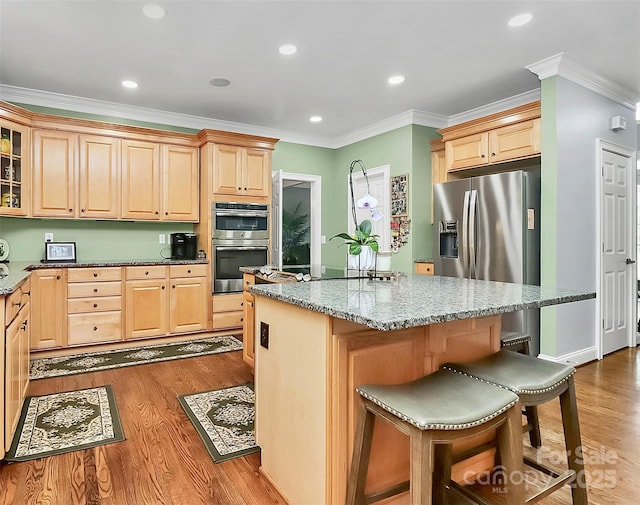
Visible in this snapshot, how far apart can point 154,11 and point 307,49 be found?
45.8 inches

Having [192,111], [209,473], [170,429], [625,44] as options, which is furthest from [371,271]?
[192,111]

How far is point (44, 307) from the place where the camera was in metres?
3.88

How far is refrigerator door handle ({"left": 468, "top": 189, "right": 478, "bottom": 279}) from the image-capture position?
A: 4.01m

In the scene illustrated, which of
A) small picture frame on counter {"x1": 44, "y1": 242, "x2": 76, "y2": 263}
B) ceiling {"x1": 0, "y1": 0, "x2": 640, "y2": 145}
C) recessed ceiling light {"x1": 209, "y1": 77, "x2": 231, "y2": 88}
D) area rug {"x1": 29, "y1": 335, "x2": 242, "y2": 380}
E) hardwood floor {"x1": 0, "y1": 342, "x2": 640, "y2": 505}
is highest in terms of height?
recessed ceiling light {"x1": 209, "y1": 77, "x2": 231, "y2": 88}

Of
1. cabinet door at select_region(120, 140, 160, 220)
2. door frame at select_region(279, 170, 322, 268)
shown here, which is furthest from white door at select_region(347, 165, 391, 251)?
cabinet door at select_region(120, 140, 160, 220)

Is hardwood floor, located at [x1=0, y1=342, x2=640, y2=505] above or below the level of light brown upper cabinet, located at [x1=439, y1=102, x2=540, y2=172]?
below

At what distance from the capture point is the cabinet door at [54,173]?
4051 millimetres

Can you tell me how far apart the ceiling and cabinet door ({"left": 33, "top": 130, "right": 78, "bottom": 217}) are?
518 millimetres

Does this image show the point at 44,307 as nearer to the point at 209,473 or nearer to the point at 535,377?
the point at 209,473

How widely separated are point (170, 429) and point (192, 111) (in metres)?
3.70

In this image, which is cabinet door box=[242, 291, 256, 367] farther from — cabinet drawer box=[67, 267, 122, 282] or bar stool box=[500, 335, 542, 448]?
bar stool box=[500, 335, 542, 448]

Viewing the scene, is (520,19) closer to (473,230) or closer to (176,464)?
(473,230)

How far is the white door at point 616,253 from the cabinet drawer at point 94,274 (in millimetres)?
4849

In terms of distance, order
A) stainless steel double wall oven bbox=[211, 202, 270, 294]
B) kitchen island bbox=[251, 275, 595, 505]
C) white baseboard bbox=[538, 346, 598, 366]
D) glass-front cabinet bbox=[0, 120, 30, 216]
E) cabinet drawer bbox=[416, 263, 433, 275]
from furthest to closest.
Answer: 1. stainless steel double wall oven bbox=[211, 202, 270, 294]
2. cabinet drawer bbox=[416, 263, 433, 275]
3. glass-front cabinet bbox=[0, 120, 30, 216]
4. white baseboard bbox=[538, 346, 598, 366]
5. kitchen island bbox=[251, 275, 595, 505]
